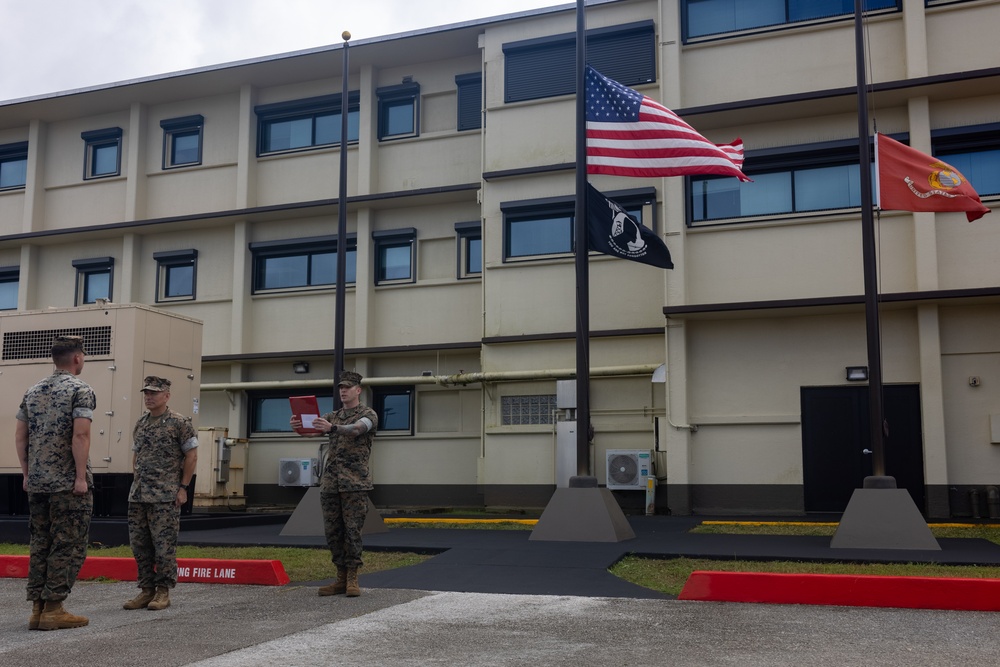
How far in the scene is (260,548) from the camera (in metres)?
12.9

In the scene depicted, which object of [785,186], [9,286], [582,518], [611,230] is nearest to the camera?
[582,518]

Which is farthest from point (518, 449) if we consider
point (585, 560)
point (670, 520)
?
point (585, 560)

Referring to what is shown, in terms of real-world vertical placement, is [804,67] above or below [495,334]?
above

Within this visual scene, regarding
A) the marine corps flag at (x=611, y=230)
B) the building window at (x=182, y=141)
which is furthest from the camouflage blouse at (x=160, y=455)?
the building window at (x=182, y=141)

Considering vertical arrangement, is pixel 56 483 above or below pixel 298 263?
below

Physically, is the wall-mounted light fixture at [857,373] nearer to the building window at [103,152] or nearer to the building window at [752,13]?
the building window at [752,13]

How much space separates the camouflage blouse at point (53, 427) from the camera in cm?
759

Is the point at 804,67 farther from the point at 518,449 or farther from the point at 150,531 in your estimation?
the point at 150,531

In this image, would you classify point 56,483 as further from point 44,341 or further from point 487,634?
point 44,341

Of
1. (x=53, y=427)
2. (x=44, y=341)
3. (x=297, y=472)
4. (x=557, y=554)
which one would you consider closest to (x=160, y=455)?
(x=53, y=427)

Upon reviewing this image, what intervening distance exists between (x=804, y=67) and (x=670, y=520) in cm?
850

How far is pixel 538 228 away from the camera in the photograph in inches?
794

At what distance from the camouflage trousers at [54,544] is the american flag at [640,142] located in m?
8.07

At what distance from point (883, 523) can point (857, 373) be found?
19.8 feet
